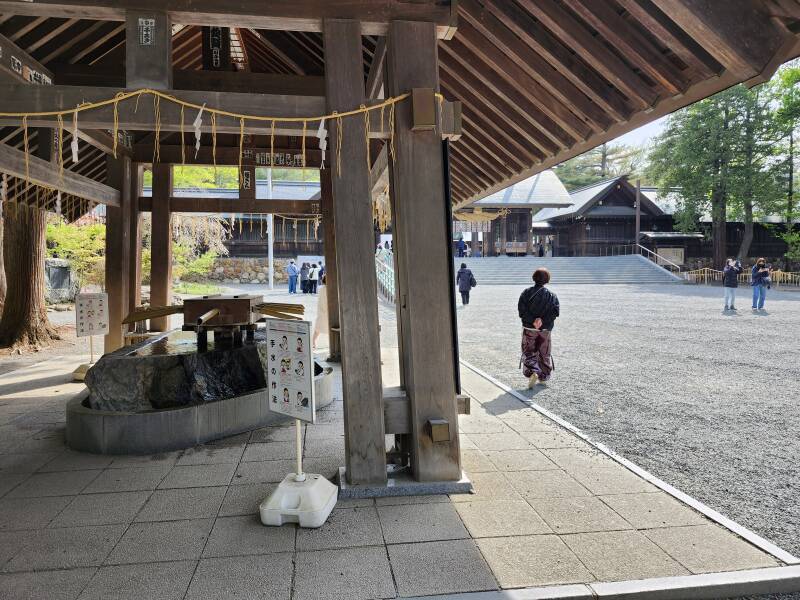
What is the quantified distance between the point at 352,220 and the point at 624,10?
2641 mm

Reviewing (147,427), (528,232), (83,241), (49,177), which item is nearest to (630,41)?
(147,427)

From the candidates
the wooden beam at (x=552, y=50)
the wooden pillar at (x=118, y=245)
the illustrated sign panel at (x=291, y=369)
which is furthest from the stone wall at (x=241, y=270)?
the illustrated sign panel at (x=291, y=369)

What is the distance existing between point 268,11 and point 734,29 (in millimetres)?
3067

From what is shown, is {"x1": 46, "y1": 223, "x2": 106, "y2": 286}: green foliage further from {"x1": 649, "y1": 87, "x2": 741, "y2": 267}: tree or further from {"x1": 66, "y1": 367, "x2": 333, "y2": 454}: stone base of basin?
{"x1": 649, "y1": 87, "x2": 741, "y2": 267}: tree

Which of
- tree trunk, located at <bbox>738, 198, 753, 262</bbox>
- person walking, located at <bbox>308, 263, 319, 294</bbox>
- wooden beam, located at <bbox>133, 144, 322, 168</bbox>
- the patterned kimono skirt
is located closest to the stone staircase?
tree trunk, located at <bbox>738, 198, 753, 262</bbox>

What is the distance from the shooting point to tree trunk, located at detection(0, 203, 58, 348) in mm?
10086

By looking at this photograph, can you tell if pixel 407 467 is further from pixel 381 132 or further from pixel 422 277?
pixel 381 132

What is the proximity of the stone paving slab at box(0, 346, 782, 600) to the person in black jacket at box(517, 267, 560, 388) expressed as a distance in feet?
8.55

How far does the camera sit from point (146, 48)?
3.49 meters

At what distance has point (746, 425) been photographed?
210 inches

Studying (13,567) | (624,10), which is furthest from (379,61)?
(13,567)

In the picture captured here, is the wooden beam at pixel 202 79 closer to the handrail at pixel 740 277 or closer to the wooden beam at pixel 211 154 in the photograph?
the wooden beam at pixel 211 154

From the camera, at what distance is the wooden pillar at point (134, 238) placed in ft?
27.2

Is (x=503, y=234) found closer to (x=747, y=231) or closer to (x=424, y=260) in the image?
(x=747, y=231)
